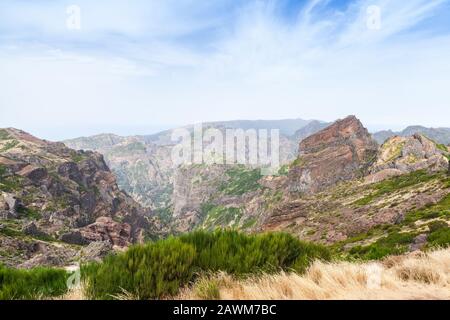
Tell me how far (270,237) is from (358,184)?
142 metres

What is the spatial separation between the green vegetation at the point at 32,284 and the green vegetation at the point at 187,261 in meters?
0.68

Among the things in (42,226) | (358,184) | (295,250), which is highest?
(295,250)

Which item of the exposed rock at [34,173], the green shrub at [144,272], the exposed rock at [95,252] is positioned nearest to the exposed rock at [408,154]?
the exposed rock at [95,252]

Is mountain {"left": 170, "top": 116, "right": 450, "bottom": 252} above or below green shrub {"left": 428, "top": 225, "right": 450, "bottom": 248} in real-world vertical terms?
below

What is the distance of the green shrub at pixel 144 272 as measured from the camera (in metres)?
7.89

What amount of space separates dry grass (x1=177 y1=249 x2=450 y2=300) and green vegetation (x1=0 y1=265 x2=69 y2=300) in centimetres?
321

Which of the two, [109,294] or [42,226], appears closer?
[109,294]

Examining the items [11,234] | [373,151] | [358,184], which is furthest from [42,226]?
[373,151]

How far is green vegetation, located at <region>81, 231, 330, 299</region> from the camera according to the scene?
796 cm

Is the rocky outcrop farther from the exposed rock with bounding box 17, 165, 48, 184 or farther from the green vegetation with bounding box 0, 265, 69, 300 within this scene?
the exposed rock with bounding box 17, 165, 48, 184

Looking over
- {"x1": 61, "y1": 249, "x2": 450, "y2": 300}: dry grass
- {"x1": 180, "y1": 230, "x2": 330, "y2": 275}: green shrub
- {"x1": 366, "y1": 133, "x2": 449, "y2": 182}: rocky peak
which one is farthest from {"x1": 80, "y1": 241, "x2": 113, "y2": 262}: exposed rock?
{"x1": 366, "y1": 133, "x2": 449, "y2": 182}: rocky peak
